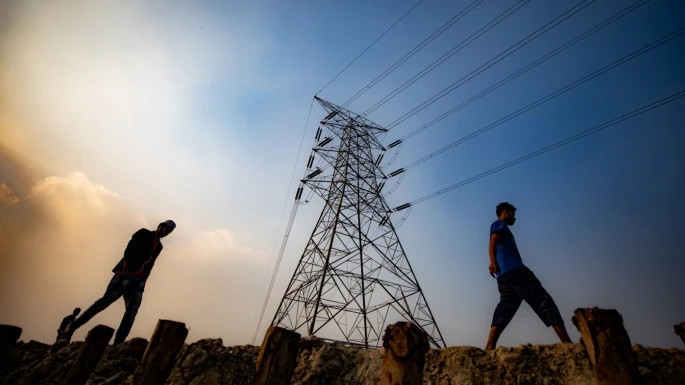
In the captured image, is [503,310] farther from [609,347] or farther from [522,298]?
[609,347]

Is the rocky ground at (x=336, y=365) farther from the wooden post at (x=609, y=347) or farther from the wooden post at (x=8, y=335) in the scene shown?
the wooden post at (x=609, y=347)

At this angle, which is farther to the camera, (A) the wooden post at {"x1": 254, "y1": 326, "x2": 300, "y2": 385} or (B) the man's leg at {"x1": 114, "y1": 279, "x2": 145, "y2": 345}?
(B) the man's leg at {"x1": 114, "y1": 279, "x2": 145, "y2": 345}

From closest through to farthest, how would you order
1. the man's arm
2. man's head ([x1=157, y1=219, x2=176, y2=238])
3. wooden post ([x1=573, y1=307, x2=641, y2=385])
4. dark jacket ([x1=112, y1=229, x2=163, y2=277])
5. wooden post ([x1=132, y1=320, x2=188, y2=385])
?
1. wooden post ([x1=573, y1=307, x2=641, y2=385])
2. wooden post ([x1=132, y1=320, x2=188, y2=385])
3. the man's arm
4. dark jacket ([x1=112, y1=229, x2=163, y2=277])
5. man's head ([x1=157, y1=219, x2=176, y2=238])

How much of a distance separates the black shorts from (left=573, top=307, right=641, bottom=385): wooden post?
1400mm

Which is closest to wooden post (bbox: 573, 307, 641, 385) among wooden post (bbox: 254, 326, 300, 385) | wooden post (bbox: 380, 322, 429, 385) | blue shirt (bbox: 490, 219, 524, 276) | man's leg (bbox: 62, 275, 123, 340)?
wooden post (bbox: 380, 322, 429, 385)

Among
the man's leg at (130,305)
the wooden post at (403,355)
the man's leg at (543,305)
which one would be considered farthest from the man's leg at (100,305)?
the man's leg at (543,305)

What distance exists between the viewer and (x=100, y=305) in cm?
450

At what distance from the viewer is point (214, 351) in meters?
3.82

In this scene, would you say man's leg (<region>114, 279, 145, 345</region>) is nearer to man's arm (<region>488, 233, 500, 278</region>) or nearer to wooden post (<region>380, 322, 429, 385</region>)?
wooden post (<region>380, 322, 429, 385</region>)

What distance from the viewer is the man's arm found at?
4016 mm

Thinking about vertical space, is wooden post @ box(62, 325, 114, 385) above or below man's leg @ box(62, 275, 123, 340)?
below

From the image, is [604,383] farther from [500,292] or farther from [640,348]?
[500,292]

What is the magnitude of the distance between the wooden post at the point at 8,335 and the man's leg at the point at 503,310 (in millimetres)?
5835

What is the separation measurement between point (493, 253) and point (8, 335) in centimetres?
634
